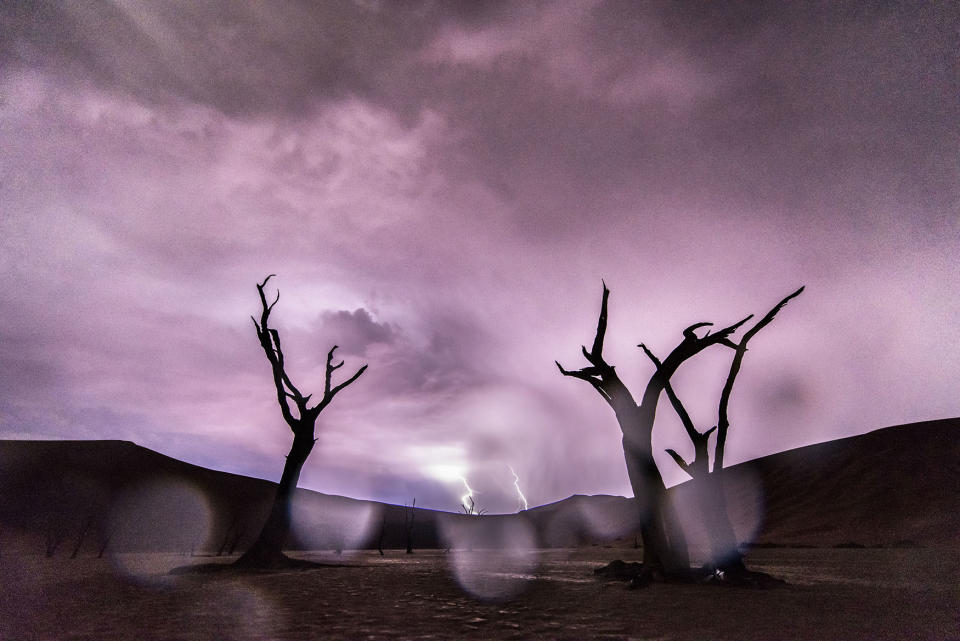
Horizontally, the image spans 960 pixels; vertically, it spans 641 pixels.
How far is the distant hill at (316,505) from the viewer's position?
127ft

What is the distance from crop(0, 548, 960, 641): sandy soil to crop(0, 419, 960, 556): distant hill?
27.2 meters

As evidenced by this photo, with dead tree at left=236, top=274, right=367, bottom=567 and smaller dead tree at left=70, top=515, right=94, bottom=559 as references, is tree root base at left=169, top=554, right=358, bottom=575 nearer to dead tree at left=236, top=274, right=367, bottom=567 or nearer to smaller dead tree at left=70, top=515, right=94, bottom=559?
dead tree at left=236, top=274, right=367, bottom=567

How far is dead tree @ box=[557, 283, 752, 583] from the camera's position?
13.1m

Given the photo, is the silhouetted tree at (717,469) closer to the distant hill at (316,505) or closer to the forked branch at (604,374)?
the forked branch at (604,374)

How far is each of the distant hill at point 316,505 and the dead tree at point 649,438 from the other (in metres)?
30.5

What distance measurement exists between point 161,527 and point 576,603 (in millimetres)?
63716

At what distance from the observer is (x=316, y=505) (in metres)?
90.5

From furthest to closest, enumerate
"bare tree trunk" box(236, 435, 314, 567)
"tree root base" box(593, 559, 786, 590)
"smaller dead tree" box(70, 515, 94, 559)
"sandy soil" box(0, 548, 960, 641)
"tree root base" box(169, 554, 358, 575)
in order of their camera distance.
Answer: "smaller dead tree" box(70, 515, 94, 559), "bare tree trunk" box(236, 435, 314, 567), "tree root base" box(169, 554, 358, 575), "tree root base" box(593, 559, 786, 590), "sandy soil" box(0, 548, 960, 641)

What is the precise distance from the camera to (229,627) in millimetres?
6832

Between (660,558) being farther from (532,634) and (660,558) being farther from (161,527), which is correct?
(161,527)

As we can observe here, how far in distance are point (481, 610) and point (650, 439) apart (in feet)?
24.8

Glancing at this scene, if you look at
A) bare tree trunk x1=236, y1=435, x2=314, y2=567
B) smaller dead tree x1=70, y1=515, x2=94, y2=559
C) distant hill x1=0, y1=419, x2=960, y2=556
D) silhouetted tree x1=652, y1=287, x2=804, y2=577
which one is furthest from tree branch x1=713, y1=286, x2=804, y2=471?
smaller dead tree x1=70, y1=515, x2=94, y2=559

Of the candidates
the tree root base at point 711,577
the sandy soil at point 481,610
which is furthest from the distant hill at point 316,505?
the tree root base at point 711,577

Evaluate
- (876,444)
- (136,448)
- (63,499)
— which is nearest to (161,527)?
(63,499)
